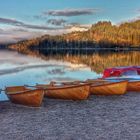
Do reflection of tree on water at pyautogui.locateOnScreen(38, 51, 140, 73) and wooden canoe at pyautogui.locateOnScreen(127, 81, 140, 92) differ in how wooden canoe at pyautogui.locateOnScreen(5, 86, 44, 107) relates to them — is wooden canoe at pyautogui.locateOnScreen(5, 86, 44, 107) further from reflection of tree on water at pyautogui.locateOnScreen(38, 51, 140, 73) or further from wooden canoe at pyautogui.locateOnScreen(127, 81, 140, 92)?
reflection of tree on water at pyautogui.locateOnScreen(38, 51, 140, 73)

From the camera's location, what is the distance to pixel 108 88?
20.7 meters

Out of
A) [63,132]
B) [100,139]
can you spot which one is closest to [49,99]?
[63,132]

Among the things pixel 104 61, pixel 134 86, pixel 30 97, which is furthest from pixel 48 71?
pixel 30 97

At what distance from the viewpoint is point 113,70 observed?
3016cm

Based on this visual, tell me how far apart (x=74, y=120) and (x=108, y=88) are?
674 centimetres

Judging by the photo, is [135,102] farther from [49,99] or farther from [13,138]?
[13,138]

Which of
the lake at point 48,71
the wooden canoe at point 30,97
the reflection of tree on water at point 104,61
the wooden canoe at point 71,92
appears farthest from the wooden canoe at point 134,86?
the reflection of tree on water at point 104,61

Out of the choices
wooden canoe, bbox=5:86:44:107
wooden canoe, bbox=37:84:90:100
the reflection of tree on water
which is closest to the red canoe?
wooden canoe, bbox=37:84:90:100

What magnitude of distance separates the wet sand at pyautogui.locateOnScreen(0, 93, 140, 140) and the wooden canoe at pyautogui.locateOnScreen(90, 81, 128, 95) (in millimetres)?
1038

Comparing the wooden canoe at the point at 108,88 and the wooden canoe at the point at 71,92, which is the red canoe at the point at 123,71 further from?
the wooden canoe at the point at 71,92

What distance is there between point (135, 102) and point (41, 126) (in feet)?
21.7

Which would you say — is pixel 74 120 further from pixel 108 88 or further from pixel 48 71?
pixel 48 71

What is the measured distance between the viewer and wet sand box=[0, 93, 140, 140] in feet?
39.3

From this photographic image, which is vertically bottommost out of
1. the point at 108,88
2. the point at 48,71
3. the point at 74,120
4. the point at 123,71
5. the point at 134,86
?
the point at 48,71
